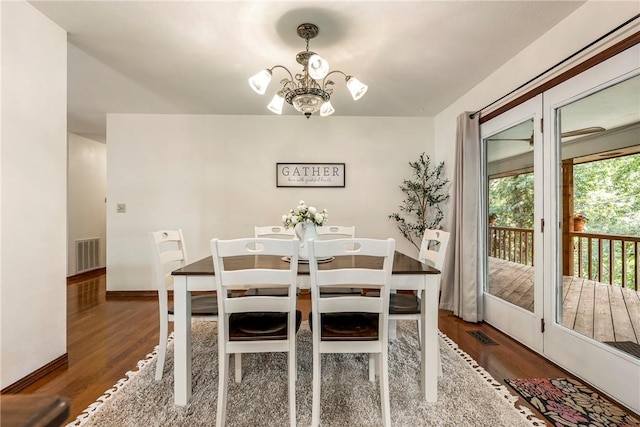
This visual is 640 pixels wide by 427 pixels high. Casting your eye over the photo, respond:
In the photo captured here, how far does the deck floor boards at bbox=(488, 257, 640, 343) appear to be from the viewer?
178 cm

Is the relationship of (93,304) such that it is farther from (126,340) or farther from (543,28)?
(543,28)

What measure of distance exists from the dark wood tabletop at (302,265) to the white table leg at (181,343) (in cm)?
10

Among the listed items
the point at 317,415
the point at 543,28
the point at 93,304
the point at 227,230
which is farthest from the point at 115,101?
the point at 543,28

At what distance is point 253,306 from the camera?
5.26ft

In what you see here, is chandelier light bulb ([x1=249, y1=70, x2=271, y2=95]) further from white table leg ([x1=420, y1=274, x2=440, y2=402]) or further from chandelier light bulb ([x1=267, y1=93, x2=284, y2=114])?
white table leg ([x1=420, y1=274, x2=440, y2=402])

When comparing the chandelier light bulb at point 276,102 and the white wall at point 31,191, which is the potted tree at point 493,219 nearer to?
the chandelier light bulb at point 276,102

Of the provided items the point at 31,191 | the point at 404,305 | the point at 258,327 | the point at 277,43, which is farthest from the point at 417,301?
→ the point at 31,191

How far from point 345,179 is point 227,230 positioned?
178 centimetres

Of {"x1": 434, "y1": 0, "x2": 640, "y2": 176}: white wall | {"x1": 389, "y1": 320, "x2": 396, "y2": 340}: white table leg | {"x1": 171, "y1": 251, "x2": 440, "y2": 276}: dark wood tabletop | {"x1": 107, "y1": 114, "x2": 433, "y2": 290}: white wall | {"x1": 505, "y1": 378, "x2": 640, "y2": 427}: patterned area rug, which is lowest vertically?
{"x1": 505, "y1": 378, "x2": 640, "y2": 427}: patterned area rug

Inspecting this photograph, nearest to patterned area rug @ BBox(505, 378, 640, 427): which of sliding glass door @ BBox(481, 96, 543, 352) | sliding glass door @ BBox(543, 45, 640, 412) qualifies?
sliding glass door @ BBox(543, 45, 640, 412)

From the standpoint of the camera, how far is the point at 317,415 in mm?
1541

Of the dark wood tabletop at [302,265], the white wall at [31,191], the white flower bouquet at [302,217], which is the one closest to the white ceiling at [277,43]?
the white wall at [31,191]

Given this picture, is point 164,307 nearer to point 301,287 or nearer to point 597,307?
point 301,287

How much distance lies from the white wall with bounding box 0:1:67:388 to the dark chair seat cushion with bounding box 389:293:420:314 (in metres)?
2.34
